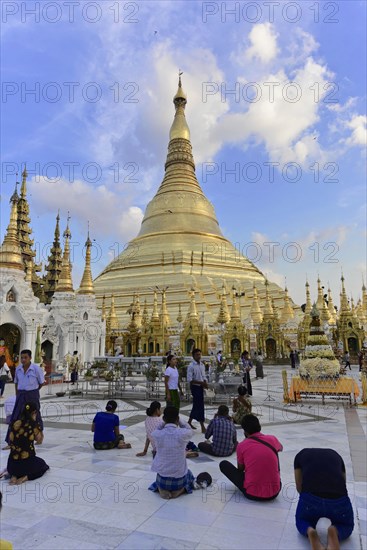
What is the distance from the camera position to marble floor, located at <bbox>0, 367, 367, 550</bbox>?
3.53 m

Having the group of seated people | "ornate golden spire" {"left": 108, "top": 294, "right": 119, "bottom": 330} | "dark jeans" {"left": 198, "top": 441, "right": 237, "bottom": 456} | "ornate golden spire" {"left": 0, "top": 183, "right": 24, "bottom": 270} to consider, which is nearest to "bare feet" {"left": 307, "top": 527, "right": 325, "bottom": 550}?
the group of seated people

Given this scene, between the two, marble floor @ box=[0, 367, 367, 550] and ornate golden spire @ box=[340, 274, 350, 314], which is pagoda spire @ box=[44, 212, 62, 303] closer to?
ornate golden spire @ box=[340, 274, 350, 314]

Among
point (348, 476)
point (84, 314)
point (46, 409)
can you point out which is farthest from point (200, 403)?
point (84, 314)

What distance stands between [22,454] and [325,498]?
145 inches

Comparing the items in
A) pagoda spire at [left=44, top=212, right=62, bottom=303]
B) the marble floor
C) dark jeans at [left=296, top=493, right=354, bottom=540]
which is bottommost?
the marble floor

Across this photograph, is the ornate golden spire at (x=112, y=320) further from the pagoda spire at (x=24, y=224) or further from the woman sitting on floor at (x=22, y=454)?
the woman sitting on floor at (x=22, y=454)

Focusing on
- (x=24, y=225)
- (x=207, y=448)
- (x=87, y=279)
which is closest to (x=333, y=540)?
(x=207, y=448)

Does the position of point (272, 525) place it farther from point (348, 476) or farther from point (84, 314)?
point (84, 314)

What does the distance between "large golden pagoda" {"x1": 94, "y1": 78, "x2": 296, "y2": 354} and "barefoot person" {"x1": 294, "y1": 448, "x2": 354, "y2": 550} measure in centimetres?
3437

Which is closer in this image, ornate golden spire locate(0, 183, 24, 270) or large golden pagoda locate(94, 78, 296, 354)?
ornate golden spire locate(0, 183, 24, 270)

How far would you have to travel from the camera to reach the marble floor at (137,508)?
3525 mm

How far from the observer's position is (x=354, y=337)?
34.8 m

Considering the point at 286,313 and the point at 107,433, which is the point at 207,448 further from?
the point at 286,313

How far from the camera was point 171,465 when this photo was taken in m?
4.57
